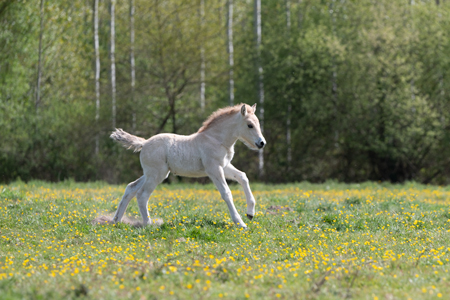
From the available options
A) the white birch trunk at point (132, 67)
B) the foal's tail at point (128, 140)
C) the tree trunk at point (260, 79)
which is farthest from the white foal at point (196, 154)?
the tree trunk at point (260, 79)

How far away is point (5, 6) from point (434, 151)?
22236mm

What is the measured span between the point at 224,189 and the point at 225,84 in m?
18.3

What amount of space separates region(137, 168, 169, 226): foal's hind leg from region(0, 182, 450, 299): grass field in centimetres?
56

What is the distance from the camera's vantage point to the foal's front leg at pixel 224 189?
32.7ft

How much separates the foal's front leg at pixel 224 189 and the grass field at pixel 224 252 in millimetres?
244

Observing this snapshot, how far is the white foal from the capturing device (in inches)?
404

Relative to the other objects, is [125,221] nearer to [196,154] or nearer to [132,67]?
[196,154]

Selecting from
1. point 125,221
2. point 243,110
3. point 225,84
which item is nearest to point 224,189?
point 243,110

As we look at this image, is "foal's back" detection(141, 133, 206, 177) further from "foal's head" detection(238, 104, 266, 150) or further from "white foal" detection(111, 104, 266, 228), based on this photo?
"foal's head" detection(238, 104, 266, 150)

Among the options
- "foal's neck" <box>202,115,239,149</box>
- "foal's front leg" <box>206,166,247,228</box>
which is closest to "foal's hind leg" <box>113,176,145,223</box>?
"foal's front leg" <box>206,166,247,228</box>

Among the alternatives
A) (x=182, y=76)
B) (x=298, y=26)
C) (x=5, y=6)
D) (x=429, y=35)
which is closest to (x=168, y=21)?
(x=182, y=76)

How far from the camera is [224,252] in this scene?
26.9 ft

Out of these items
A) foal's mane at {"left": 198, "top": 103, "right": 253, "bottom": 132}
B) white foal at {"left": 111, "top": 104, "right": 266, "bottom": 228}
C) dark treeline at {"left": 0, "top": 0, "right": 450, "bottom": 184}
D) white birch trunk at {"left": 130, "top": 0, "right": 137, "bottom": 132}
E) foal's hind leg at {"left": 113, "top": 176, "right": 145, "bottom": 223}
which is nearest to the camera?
white foal at {"left": 111, "top": 104, "right": 266, "bottom": 228}

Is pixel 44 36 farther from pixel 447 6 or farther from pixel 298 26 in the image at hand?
pixel 447 6
